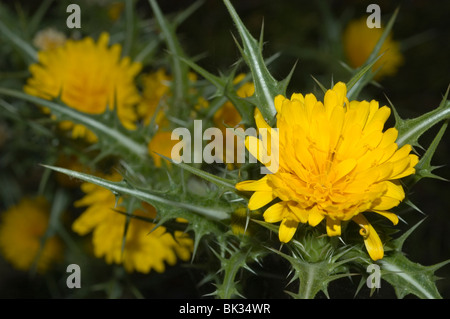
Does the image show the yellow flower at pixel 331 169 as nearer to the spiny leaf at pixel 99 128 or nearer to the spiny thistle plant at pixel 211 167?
the spiny thistle plant at pixel 211 167

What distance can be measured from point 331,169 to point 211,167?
0.62 m

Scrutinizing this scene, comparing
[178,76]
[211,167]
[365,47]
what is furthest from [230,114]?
[365,47]

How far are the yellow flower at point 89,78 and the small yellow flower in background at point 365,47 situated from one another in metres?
1.29

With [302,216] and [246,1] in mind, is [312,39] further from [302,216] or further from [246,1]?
[302,216]

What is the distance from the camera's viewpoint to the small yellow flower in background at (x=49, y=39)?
2721 mm

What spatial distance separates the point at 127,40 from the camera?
2.50m

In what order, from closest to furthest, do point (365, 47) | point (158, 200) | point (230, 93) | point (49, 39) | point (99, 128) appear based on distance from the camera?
1. point (158, 200)
2. point (230, 93)
3. point (99, 128)
4. point (49, 39)
5. point (365, 47)

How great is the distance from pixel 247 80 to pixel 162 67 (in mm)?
740

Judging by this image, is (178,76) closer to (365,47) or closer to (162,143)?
(162,143)

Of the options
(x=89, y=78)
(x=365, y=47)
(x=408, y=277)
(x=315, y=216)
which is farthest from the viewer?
(x=365, y=47)

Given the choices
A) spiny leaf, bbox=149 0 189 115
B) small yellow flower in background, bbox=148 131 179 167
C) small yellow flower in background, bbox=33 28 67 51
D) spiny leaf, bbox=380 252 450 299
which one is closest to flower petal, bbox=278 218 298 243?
spiny leaf, bbox=380 252 450 299

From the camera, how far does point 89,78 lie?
7.71ft

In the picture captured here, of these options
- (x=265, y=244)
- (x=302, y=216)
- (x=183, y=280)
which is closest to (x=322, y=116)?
(x=302, y=216)

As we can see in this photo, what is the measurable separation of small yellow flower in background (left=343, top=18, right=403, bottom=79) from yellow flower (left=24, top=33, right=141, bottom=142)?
4.23 ft
